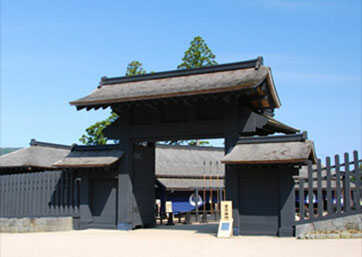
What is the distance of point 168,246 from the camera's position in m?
13.1

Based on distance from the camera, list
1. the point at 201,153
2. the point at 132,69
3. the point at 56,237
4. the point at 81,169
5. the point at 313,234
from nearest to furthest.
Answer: the point at 313,234, the point at 56,237, the point at 81,169, the point at 201,153, the point at 132,69

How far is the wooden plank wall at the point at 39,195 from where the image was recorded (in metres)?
19.9

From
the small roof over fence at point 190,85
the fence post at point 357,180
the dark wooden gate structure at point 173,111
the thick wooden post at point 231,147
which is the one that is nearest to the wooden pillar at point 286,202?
the thick wooden post at point 231,147

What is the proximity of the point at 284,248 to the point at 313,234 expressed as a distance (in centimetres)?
262

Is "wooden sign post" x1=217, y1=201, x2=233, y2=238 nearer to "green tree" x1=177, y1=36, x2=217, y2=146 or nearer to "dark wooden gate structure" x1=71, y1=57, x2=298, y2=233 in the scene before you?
"dark wooden gate structure" x1=71, y1=57, x2=298, y2=233

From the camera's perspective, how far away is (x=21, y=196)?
70.0 feet

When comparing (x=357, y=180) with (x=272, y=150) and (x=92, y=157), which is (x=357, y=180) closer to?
(x=272, y=150)

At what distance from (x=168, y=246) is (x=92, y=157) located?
23.8ft

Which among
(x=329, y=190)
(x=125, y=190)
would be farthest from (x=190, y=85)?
(x=329, y=190)

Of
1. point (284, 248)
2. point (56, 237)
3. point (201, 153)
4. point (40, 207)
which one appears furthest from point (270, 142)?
point (201, 153)

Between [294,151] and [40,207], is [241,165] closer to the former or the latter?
[294,151]

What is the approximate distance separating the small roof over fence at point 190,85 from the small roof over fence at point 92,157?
187cm

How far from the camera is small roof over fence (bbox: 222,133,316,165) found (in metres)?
15.0

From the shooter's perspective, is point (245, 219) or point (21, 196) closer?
point (245, 219)
